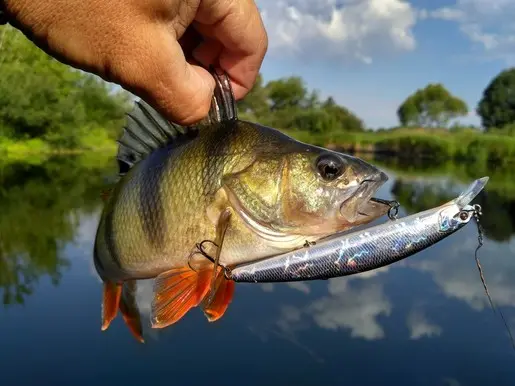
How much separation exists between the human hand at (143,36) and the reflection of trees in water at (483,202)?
14.9 meters

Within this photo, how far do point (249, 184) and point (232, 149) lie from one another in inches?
5.3

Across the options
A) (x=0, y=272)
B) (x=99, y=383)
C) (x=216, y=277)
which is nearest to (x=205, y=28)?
(x=216, y=277)

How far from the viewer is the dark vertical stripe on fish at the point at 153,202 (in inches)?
69.9

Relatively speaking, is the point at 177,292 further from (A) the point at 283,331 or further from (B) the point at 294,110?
(B) the point at 294,110

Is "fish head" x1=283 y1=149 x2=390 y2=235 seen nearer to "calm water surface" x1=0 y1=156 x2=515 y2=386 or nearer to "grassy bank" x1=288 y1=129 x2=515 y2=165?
"calm water surface" x1=0 y1=156 x2=515 y2=386

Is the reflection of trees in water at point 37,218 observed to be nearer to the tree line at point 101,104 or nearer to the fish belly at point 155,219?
the tree line at point 101,104

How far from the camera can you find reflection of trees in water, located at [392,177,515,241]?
15938 mm

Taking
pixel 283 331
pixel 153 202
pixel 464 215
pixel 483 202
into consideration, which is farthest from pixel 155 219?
pixel 483 202

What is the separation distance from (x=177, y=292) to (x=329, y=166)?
22.4 inches

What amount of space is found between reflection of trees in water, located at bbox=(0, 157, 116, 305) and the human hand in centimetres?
984

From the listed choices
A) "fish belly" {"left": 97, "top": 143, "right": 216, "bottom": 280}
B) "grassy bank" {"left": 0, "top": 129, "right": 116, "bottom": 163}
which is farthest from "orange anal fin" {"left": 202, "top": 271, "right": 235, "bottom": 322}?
"grassy bank" {"left": 0, "top": 129, "right": 116, "bottom": 163}

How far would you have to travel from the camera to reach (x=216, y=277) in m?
1.63

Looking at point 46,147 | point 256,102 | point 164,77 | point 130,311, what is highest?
point 256,102

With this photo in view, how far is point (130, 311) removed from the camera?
2223 mm
